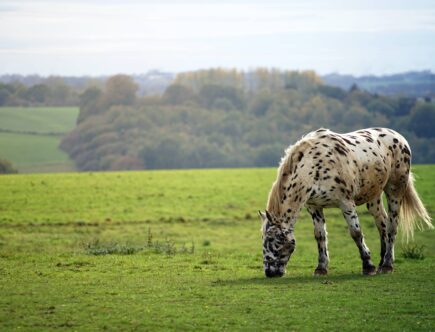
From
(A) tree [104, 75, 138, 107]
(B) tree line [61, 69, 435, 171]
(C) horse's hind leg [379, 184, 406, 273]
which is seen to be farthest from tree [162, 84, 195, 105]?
(C) horse's hind leg [379, 184, 406, 273]

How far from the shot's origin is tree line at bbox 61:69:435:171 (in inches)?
4065

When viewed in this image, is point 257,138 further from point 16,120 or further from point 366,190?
point 366,190

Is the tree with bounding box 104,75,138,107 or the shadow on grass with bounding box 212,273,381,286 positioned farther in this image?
the tree with bounding box 104,75,138,107

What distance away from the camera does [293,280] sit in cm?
1473

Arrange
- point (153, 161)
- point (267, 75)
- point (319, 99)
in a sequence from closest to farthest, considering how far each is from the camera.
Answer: point (153, 161) < point (319, 99) < point (267, 75)

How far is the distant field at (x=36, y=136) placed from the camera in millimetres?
93375

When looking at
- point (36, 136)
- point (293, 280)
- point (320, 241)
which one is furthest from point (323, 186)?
point (36, 136)

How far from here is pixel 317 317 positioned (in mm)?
11234

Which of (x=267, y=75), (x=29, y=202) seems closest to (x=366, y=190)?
(x=29, y=202)

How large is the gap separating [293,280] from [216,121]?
114245 mm

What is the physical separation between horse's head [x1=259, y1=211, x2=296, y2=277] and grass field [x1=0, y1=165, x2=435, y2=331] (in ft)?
1.01

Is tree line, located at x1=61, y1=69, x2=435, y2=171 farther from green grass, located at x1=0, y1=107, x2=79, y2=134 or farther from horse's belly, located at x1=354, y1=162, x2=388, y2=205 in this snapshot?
horse's belly, located at x1=354, y1=162, x2=388, y2=205

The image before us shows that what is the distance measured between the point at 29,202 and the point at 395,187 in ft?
69.5

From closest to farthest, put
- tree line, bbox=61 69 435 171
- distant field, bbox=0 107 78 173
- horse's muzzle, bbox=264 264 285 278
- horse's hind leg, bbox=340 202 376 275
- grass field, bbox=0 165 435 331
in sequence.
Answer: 1. grass field, bbox=0 165 435 331
2. horse's muzzle, bbox=264 264 285 278
3. horse's hind leg, bbox=340 202 376 275
4. distant field, bbox=0 107 78 173
5. tree line, bbox=61 69 435 171
